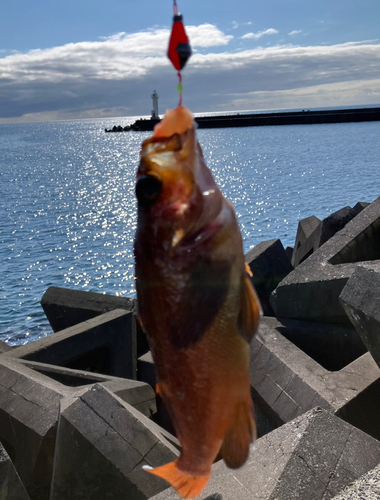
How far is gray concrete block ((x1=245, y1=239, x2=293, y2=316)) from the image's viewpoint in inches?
248

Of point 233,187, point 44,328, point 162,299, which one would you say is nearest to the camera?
point 162,299

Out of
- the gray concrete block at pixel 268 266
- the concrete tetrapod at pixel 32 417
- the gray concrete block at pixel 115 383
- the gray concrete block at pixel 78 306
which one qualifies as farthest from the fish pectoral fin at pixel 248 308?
the gray concrete block at pixel 78 306

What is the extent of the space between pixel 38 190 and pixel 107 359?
122 feet

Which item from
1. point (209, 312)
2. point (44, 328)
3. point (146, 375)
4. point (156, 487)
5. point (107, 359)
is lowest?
point (44, 328)

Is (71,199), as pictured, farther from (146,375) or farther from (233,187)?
(146,375)

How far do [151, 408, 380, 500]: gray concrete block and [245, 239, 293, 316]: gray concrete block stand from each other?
3131 millimetres

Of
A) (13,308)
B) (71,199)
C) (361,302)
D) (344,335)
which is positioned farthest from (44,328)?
(71,199)

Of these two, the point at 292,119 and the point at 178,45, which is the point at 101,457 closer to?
the point at 178,45

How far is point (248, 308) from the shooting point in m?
1.05

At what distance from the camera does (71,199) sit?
3575cm

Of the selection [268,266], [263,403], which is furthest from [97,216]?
[263,403]

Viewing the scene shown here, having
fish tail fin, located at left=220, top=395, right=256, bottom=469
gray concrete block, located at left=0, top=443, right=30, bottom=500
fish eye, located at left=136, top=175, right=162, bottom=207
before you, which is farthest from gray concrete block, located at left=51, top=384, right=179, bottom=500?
fish eye, located at left=136, top=175, right=162, bottom=207

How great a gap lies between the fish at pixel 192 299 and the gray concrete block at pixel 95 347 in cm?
567

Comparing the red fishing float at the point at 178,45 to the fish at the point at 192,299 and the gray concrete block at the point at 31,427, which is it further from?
the gray concrete block at the point at 31,427
